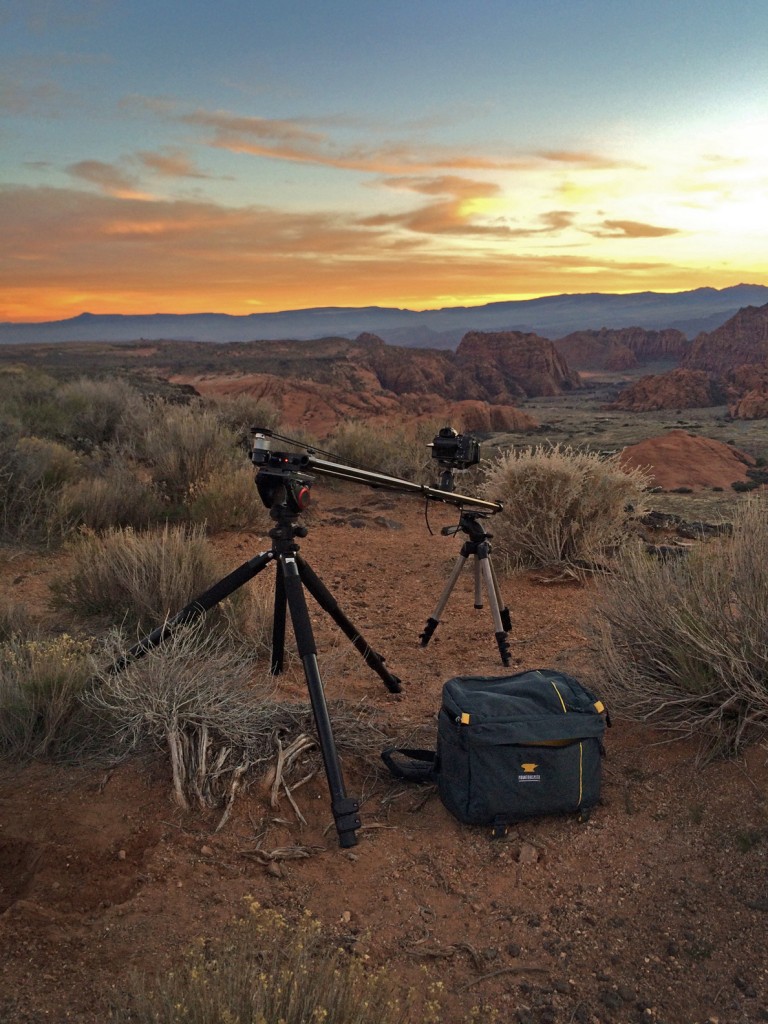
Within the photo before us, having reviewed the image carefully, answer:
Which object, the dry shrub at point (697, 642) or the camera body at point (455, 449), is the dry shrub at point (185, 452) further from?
the dry shrub at point (697, 642)

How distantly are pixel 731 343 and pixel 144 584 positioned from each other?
75.6 m

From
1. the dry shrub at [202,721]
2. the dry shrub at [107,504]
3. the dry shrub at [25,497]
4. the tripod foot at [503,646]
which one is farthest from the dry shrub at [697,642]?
the dry shrub at [25,497]

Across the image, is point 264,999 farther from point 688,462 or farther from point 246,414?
point 688,462

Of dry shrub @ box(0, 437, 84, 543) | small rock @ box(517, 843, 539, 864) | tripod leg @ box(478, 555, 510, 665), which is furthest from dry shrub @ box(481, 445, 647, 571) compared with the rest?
dry shrub @ box(0, 437, 84, 543)

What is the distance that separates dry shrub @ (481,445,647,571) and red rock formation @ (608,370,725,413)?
107 ft

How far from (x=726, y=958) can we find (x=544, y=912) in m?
0.57

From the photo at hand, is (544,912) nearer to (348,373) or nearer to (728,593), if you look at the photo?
(728,593)

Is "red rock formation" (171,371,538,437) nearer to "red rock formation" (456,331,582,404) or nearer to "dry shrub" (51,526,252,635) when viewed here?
"red rock formation" (456,331,582,404)

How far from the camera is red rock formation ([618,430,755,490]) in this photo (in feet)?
44.2

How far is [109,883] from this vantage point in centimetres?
246

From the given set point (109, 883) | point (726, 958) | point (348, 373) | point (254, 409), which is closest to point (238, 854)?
point (109, 883)

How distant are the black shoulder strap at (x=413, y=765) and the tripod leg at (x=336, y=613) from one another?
0.55 meters

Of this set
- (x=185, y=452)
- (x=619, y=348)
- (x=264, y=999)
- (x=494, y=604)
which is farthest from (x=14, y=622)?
(x=619, y=348)

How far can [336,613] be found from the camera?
335cm
